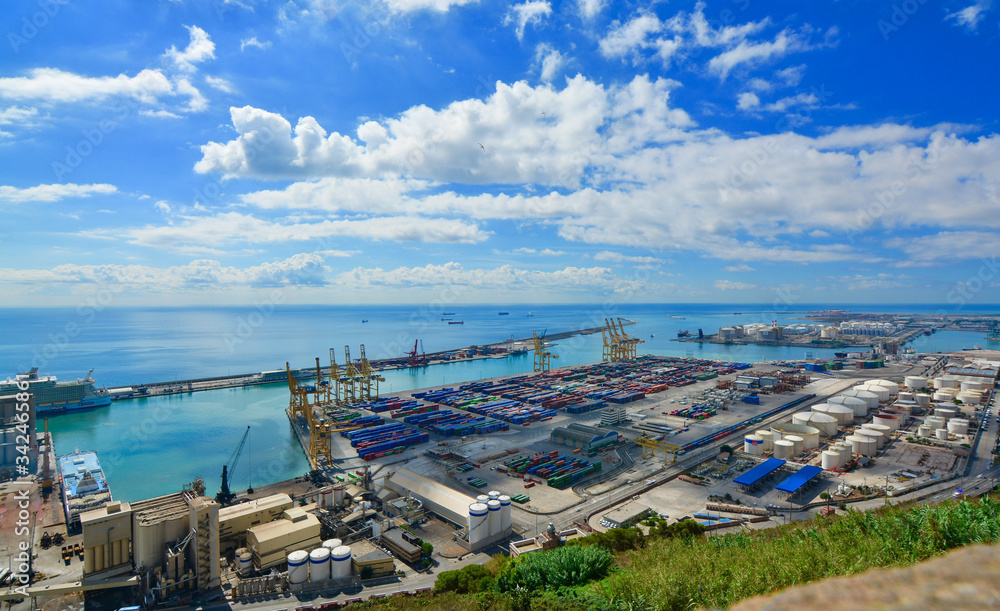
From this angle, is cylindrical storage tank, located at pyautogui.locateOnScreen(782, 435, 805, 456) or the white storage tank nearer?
cylindrical storage tank, located at pyautogui.locateOnScreen(782, 435, 805, 456)

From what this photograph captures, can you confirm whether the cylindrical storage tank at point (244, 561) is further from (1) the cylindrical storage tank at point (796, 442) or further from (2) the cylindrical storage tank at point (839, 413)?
(2) the cylindrical storage tank at point (839, 413)

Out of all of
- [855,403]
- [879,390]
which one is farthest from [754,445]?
[879,390]

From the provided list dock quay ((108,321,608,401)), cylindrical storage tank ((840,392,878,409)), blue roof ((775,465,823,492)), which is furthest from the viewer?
dock quay ((108,321,608,401))

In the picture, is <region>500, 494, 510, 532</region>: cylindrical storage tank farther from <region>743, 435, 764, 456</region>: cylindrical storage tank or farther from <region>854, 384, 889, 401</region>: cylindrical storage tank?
<region>854, 384, 889, 401</region>: cylindrical storage tank

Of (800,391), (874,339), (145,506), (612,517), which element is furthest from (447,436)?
(874,339)

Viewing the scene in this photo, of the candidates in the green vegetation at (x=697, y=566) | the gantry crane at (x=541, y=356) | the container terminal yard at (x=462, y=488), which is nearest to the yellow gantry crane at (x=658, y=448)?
the container terminal yard at (x=462, y=488)

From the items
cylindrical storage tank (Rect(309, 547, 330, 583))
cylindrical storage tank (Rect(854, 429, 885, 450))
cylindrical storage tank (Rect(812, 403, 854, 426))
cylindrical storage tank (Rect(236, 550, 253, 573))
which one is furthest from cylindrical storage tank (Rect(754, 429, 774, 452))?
cylindrical storage tank (Rect(236, 550, 253, 573))
